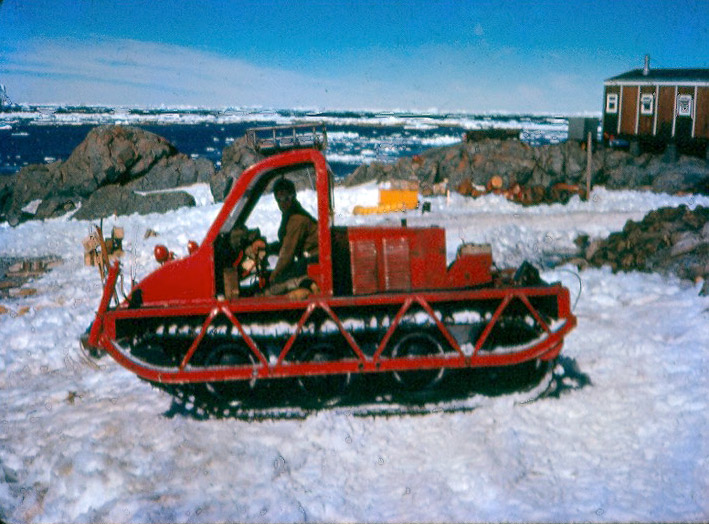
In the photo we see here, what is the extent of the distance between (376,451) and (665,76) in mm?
33433

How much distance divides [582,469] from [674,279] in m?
7.21

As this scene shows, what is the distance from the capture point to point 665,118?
3042 centimetres

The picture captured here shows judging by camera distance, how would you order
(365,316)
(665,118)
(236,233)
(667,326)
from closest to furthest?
(236,233), (365,316), (667,326), (665,118)

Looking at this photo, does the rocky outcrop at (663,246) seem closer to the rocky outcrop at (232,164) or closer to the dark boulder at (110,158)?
the rocky outcrop at (232,164)

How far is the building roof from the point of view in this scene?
29688 millimetres

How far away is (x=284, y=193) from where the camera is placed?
259 inches

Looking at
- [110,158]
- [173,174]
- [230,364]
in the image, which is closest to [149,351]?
[230,364]

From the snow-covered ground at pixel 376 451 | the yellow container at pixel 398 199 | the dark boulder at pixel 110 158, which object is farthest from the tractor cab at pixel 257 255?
the dark boulder at pixel 110 158

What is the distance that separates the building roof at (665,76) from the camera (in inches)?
1169

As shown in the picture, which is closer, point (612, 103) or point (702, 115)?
point (702, 115)

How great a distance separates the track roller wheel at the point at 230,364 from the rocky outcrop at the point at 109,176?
19.2 m

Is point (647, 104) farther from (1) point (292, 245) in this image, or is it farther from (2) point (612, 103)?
(1) point (292, 245)

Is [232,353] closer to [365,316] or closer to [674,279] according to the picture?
[365,316]

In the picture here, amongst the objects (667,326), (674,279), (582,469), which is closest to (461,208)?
(674,279)
